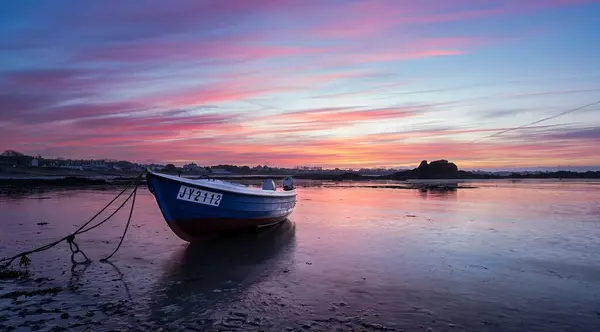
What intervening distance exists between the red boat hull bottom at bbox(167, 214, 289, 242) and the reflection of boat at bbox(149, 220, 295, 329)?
0.28 meters

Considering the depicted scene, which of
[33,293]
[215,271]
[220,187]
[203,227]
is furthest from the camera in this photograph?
[220,187]

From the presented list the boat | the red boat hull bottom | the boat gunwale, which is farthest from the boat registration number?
the red boat hull bottom

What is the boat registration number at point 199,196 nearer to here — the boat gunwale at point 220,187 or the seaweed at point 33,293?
the boat gunwale at point 220,187

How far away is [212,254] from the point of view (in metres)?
11.8

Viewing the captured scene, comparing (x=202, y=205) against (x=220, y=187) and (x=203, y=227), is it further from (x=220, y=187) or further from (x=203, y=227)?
(x=220, y=187)

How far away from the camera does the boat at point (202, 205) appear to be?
41.2 feet

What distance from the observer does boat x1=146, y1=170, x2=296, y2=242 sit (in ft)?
41.2

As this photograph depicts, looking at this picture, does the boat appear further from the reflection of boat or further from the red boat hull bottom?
the reflection of boat

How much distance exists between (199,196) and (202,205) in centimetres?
33

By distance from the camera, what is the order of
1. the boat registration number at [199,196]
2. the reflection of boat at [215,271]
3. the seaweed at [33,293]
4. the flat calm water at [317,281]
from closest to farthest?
1. the flat calm water at [317,281]
2. the reflection of boat at [215,271]
3. the seaweed at [33,293]
4. the boat registration number at [199,196]

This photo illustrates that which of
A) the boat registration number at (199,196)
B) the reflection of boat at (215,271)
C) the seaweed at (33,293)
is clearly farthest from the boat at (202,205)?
the seaweed at (33,293)

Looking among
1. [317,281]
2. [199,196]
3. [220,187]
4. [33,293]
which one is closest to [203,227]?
[199,196]

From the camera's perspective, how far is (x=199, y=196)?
42.8 feet

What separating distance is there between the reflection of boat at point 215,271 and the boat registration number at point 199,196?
4.48 feet
